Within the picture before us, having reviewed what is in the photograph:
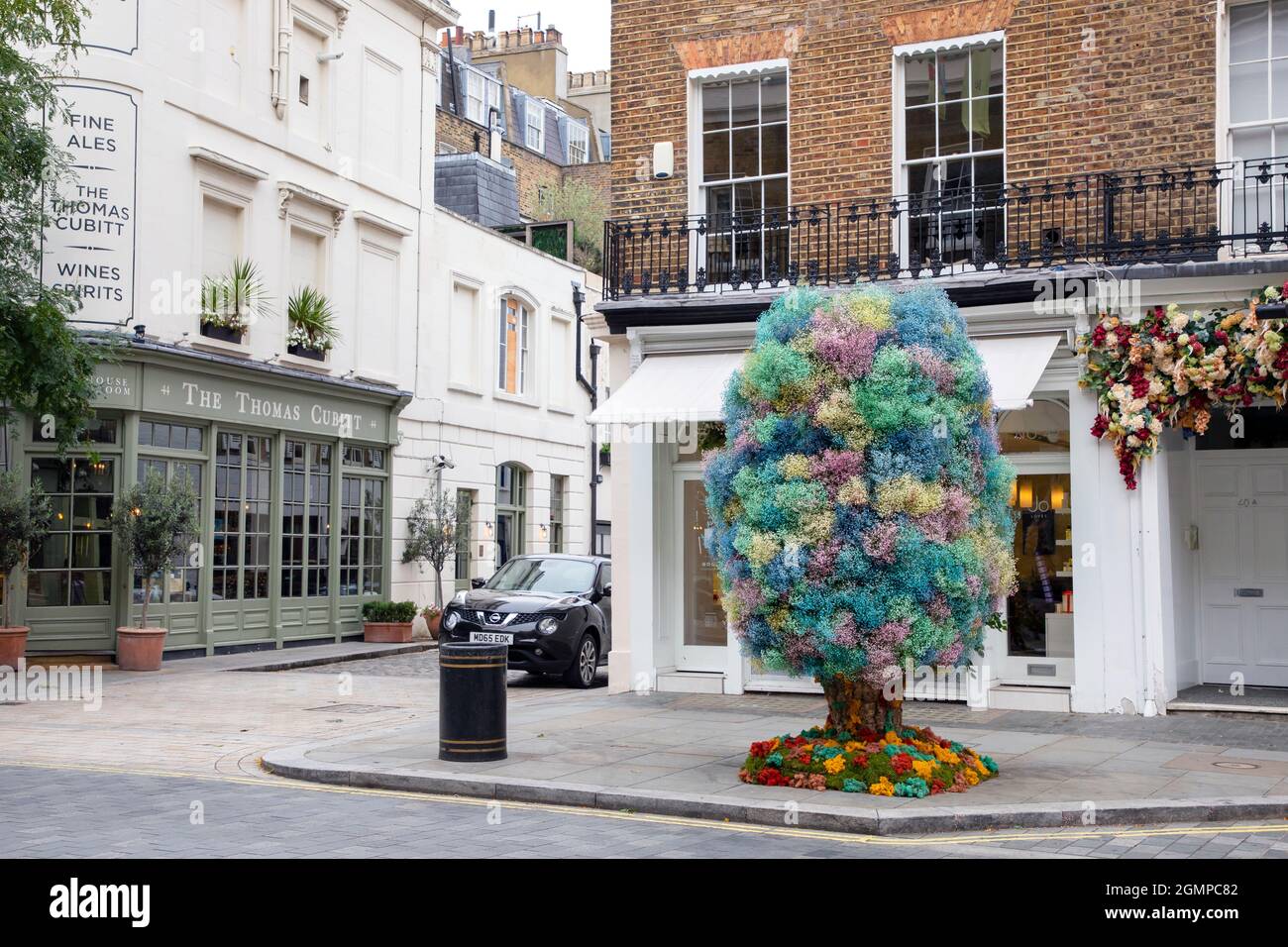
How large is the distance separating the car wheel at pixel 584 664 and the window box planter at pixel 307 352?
324 inches

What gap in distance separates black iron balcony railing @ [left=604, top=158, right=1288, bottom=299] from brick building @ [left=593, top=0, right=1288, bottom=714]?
0.03m

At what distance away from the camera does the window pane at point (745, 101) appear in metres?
15.6

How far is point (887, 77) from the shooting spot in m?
14.8

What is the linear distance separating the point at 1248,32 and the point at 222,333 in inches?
580

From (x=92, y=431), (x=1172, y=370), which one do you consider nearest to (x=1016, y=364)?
(x=1172, y=370)

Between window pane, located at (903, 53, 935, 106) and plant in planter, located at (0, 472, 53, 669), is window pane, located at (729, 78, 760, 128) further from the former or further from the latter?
plant in planter, located at (0, 472, 53, 669)

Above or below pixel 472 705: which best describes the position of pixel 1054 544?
above

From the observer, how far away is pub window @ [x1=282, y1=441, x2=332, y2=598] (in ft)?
75.2

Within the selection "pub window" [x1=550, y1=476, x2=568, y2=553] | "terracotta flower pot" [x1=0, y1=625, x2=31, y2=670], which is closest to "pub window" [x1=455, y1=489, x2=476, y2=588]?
"pub window" [x1=550, y1=476, x2=568, y2=553]

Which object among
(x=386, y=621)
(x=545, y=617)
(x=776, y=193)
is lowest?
(x=386, y=621)

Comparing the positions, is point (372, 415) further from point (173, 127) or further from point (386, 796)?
point (386, 796)

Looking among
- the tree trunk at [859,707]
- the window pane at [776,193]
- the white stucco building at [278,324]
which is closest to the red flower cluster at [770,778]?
the tree trunk at [859,707]

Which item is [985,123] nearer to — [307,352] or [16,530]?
[16,530]
